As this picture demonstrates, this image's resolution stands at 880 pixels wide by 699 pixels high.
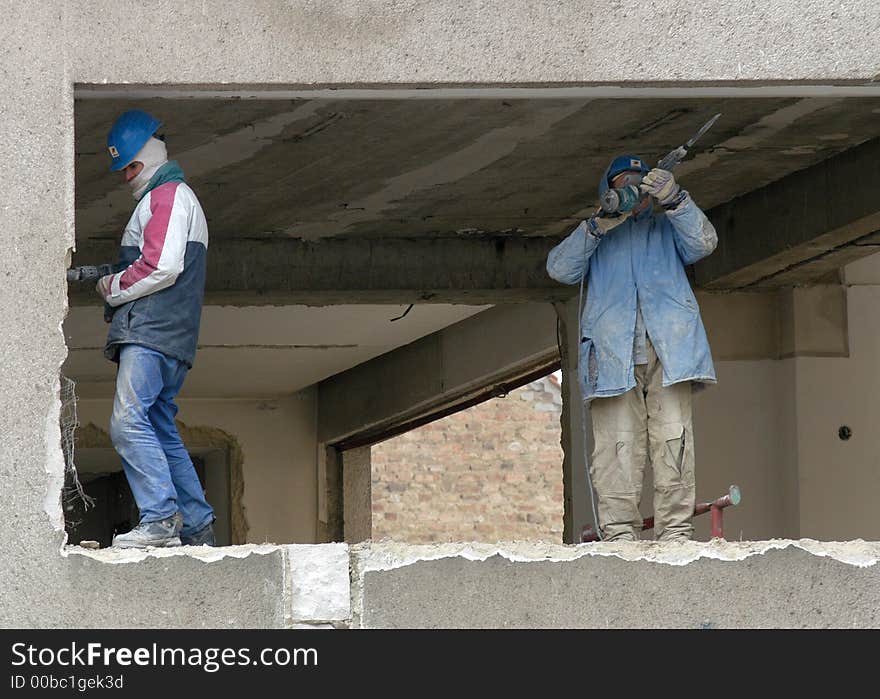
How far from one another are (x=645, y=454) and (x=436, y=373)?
6174 millimetres

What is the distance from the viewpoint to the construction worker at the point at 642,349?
590 cm

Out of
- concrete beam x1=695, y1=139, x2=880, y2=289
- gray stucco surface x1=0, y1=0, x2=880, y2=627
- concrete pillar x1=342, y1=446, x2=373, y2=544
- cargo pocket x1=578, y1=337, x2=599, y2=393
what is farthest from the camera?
concrete pillar x1=342, y1=446, x2=373, y2=544

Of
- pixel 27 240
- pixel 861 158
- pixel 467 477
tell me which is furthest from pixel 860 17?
pixel 467 477

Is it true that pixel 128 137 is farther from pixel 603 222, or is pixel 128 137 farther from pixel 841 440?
pixel 841 440

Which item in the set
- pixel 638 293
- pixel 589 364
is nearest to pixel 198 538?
pixel 589 364

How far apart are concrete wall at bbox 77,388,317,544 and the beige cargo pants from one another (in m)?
7.88

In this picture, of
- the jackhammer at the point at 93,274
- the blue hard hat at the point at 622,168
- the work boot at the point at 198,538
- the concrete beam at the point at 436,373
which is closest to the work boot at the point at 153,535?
the work boot at the point at 198,538

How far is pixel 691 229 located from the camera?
595cm

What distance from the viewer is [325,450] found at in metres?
14.0

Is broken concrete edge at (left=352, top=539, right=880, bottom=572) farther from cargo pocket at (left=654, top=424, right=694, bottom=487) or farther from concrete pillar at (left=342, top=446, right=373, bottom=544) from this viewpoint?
concrete pillar at (left=342, top=446, right=373, bottom=544)

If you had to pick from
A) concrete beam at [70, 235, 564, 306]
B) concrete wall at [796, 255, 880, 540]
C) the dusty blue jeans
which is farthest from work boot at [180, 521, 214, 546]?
concrete wall at [796, 255, 880, 540]

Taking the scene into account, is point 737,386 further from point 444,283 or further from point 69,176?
point 69,176

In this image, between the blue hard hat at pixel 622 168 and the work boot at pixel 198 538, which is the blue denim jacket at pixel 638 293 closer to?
the blue hard hat at pixel 622 168

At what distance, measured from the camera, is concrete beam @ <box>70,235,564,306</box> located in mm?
8914
